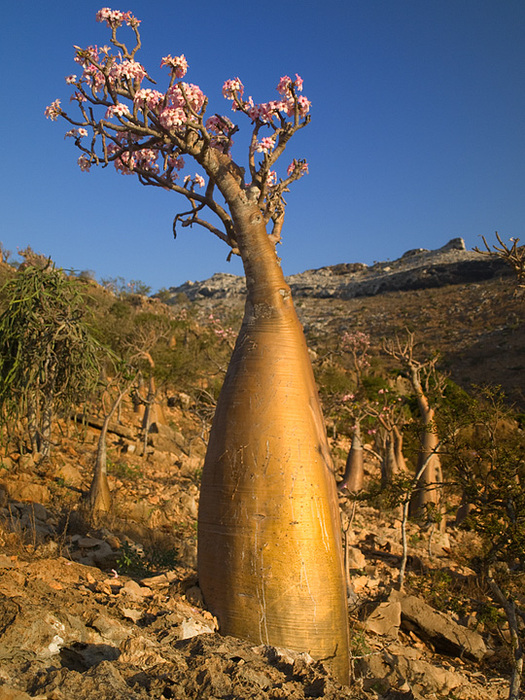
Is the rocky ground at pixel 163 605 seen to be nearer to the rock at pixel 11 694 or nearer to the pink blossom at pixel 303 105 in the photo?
the rock at pixel 11 694

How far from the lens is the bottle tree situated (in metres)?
2.61

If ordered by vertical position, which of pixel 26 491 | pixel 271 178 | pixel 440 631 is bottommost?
pixel 440 631

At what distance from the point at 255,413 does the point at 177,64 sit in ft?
7.95

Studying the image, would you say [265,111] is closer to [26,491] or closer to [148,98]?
[148,98]

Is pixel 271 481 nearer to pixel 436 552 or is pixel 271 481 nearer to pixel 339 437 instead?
pixel 436 552

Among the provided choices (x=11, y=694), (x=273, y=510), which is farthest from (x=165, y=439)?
(x=11, y=694)

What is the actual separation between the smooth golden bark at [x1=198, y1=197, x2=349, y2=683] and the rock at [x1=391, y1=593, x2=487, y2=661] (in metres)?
1.99

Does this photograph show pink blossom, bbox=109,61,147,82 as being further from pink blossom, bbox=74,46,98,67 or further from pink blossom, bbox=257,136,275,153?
pink blossom, bbox=257,136,275,153

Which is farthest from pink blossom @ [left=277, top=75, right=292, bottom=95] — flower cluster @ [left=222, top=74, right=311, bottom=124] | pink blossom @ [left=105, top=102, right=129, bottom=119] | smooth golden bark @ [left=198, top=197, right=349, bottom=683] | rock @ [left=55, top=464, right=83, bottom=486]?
rock @ [left=55, top=464, right=83, bottom=486]

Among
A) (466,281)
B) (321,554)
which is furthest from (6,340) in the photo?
(466,281)

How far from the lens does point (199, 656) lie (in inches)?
77.5

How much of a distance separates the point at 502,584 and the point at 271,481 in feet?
6.66

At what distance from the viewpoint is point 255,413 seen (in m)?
2.88

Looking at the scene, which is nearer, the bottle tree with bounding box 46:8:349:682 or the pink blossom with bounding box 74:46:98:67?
the bottle tree with bounding box 46:8:349:682
